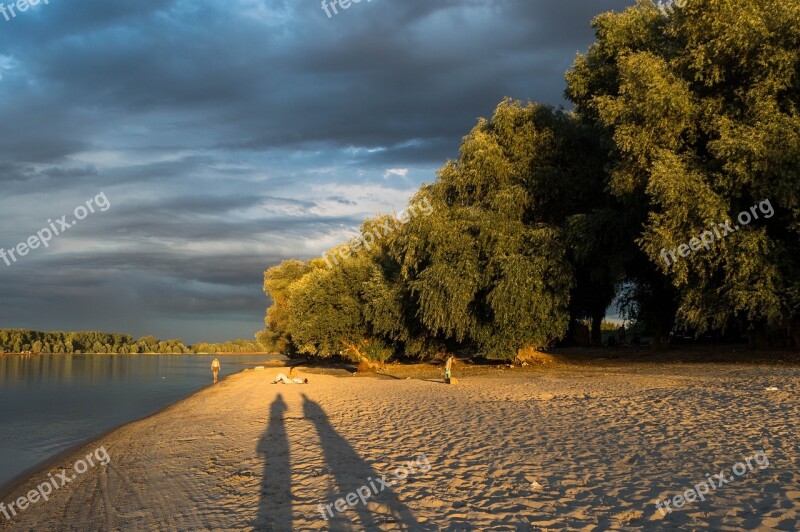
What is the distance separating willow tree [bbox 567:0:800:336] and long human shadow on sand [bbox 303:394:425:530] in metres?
15.0

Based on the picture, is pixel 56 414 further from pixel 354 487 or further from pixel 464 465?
pixel 464 465

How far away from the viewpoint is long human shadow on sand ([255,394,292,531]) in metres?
7.91

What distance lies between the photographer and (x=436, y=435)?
12.8 meters

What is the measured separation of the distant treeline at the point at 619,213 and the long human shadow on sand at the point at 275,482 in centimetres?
1568

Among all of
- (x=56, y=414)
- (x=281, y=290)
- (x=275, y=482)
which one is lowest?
(x=56, y=414)

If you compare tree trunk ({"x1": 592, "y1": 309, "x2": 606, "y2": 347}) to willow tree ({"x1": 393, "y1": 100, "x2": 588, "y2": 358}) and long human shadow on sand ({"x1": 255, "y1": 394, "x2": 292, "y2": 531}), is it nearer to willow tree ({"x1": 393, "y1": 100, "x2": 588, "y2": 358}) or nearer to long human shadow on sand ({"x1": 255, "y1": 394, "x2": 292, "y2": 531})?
willow tree ({"x1": 393, "y1": 100, "x2": 588, "y2": 358})

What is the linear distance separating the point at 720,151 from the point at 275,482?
1915cm

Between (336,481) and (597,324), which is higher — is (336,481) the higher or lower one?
the lower one

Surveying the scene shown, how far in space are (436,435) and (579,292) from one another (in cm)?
2270

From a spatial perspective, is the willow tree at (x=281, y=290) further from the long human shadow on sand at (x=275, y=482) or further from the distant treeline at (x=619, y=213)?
the long human shadow on sand at (x=275, y=482)

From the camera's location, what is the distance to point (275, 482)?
9828mm

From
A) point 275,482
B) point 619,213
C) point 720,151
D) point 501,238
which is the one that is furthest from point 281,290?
point 275,482

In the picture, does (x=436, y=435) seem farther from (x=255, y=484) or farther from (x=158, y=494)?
(x=158, y=494)

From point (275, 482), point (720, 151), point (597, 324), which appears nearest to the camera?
point (275, 482)
